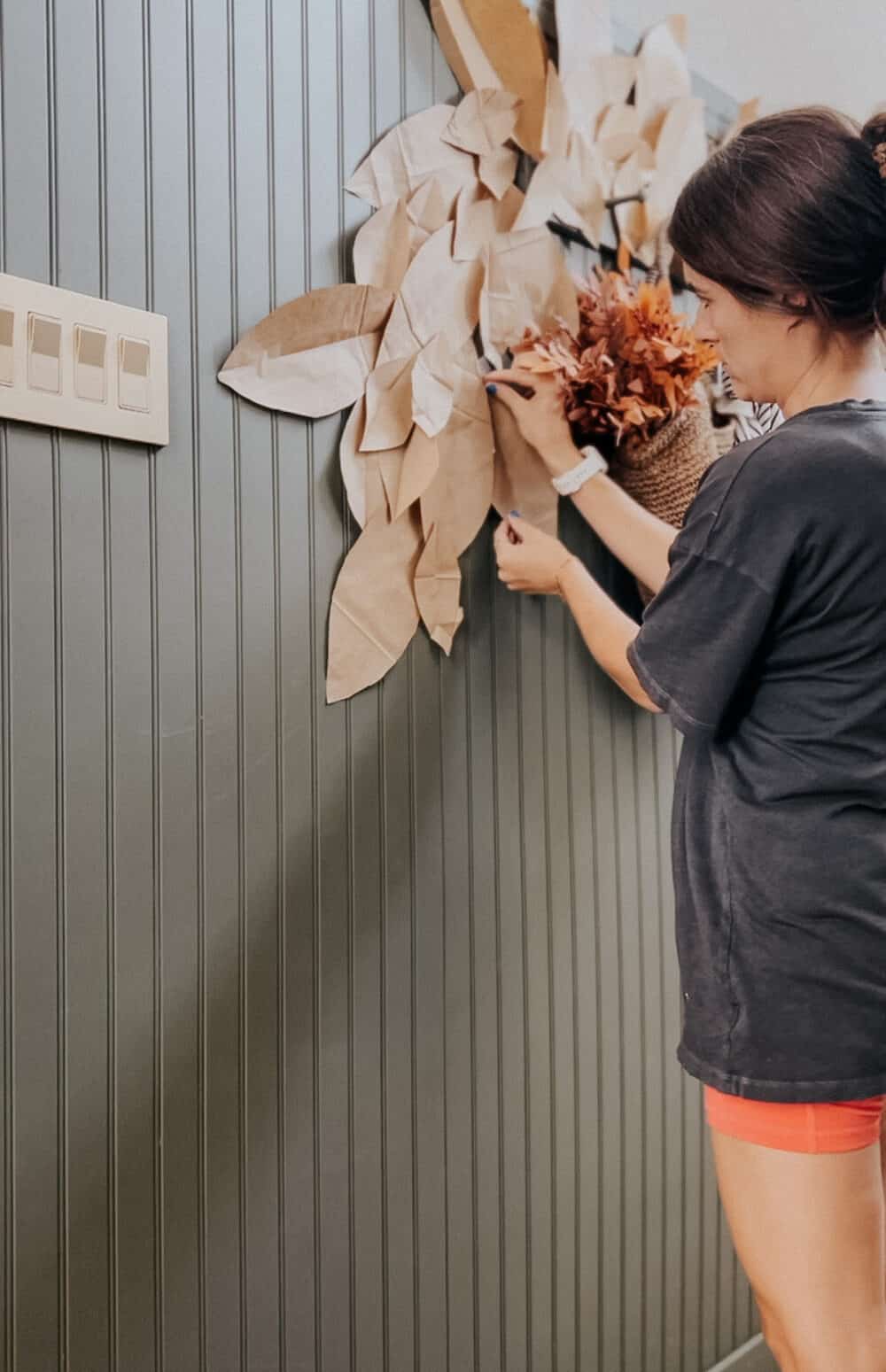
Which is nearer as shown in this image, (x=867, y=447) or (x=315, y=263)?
→ (x=867, y=447)

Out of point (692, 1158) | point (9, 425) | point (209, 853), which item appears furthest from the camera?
point (692, 1158)

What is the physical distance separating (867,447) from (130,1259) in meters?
0.94

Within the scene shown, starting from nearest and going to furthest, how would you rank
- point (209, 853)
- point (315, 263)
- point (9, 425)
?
point (9, 425) → point (209, 853) → point (315, 263)

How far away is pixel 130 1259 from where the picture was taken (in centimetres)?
106

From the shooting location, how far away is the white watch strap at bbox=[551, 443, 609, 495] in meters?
1.42

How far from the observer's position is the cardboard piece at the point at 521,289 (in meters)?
1.43

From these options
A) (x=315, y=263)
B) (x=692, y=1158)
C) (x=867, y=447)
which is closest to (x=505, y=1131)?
(x=692, y=1158)

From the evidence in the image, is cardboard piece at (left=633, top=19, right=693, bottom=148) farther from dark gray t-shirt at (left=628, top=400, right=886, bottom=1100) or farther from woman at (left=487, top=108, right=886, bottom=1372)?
dark gray t-shirt at (left=628, top=400, right=886, bottom=1100)

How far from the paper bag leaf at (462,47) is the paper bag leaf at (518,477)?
374 millimetres

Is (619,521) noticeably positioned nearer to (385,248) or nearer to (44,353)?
(385,248)

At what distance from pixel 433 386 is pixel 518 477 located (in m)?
0.18

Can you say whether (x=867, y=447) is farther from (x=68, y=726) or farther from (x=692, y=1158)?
(x=692, y=1158)

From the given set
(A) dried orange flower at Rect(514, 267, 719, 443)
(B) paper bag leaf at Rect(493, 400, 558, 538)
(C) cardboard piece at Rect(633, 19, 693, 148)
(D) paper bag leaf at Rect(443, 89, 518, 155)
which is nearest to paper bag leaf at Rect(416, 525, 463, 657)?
(B) paper bag leaf at Rect(493, 400, 558, 538)

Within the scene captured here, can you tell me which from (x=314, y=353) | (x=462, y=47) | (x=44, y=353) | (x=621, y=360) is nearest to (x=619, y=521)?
(x=621, y=360)
